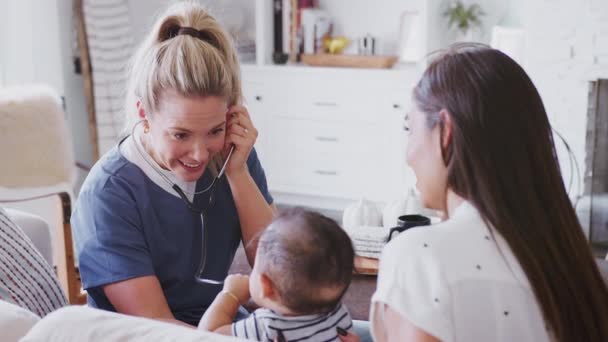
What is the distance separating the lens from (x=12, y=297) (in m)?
1.70

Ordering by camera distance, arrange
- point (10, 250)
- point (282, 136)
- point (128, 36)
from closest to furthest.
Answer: point (10, 250) → point (128, 36) → point (282, 136)

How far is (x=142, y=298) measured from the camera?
159 cm

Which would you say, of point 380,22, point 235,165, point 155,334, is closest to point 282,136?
point 380,22

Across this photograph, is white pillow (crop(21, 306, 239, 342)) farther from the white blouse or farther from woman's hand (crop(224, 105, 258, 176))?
woman's hand (crop(224, 105, 258, 176))

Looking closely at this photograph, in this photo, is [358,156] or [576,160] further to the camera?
[358,156]

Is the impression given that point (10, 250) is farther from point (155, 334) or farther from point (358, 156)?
point (358, 156)

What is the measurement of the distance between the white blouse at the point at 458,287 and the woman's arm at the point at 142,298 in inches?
24.8

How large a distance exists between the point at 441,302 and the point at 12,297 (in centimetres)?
99

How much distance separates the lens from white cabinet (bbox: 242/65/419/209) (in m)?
4.20

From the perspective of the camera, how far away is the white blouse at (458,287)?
1.06 m

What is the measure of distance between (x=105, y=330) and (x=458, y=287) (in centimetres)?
45

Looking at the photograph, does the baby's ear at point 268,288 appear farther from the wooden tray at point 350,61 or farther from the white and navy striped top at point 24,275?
the wooden tray at point 350,61

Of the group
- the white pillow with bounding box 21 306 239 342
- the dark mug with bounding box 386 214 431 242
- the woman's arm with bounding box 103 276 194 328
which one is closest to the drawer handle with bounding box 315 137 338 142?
the dark mug with bounding box 386 214 431 242

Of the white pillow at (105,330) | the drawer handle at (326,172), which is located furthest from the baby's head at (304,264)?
the drawer handle at (326,172)
